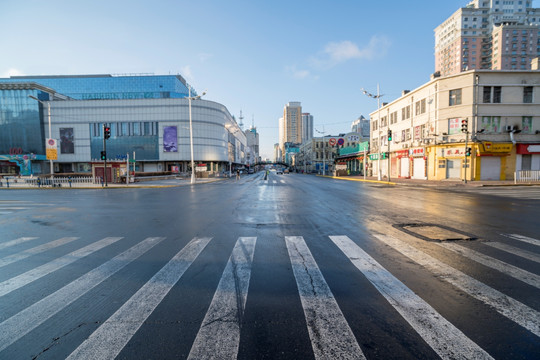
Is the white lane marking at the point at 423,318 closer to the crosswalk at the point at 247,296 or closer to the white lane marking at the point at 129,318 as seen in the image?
the crosswalk at the point at 247,296

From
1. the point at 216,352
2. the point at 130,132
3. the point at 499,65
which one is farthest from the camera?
the point at 499,65

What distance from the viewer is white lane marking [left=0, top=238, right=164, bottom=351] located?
271 cm

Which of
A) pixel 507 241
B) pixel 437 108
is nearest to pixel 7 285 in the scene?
pixel 507 241

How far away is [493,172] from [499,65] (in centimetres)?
11417

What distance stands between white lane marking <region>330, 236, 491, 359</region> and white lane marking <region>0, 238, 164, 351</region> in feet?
13.7

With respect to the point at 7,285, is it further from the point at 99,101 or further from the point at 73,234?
the point at 99,101

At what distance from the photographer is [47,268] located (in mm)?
4512

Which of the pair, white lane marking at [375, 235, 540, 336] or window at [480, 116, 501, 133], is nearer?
white lane marking at [375, 235, 540, 336]

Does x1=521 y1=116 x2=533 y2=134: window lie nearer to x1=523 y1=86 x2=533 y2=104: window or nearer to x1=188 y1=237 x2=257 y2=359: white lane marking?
x1=523 y1=86 x2=533 y2=104: window

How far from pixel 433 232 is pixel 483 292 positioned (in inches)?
144

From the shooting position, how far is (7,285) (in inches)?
152

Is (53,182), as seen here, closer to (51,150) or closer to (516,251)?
(51,150)

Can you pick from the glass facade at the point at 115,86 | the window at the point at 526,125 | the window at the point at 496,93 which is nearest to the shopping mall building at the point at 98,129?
the glass facade at the point at 115,86

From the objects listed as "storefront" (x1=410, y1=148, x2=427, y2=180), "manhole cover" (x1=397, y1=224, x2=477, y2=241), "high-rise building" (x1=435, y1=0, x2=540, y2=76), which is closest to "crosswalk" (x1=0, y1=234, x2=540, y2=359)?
"manhole cover" (x1=397, y1=224, x2=477, y2=241)
